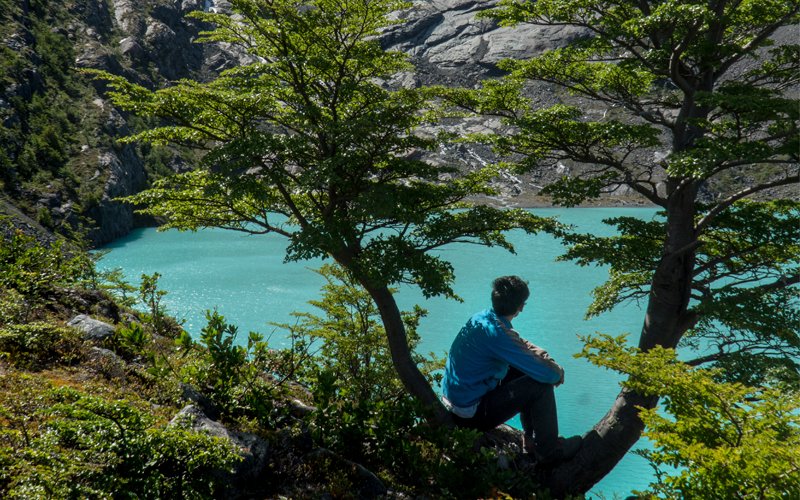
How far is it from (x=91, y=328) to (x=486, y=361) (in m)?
3.34

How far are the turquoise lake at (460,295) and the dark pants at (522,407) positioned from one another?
370 centimetres

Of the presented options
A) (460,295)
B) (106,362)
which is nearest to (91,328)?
(106,362)

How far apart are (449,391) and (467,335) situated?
0.57 m

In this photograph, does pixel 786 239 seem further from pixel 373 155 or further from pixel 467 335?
pixel 373 155

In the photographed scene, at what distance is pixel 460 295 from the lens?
74.3 feet

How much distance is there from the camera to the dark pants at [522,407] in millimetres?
4152

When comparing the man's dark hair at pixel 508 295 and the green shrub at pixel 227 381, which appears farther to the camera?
the man's dark hair at pixel 508 295

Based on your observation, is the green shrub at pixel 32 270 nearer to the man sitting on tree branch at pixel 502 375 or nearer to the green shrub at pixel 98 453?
the green shrub at pixel 98 453

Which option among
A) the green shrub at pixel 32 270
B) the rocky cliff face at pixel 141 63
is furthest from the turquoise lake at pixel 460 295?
the rocky cliff face at pixel 141 63

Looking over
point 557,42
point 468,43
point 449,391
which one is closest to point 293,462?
point 449,391

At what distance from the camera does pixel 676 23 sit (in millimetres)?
5395

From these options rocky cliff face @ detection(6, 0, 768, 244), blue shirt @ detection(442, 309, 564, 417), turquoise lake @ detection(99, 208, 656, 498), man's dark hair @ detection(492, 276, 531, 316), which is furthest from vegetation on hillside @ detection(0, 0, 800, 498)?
turquoise lake @ detection(99, 208, 656, 498)

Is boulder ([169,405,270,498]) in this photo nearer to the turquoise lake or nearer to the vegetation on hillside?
the vegetation on hillside

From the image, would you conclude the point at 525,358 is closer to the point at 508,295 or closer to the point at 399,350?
the point at 508,295
